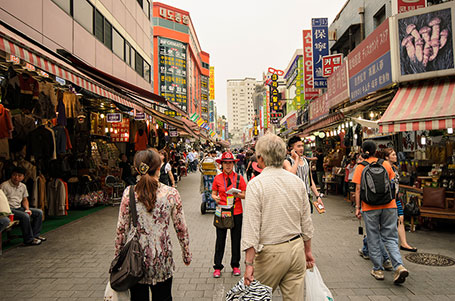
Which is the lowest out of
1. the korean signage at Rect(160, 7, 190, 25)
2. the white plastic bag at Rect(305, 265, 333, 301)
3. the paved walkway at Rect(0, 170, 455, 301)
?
the paved walkway at Rect(0, 170, 455, 301)

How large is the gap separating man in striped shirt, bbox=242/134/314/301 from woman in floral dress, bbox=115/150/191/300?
74 cm

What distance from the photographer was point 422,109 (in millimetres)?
7082

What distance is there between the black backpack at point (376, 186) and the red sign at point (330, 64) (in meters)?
11.2

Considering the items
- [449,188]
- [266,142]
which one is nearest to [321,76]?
[449,188]

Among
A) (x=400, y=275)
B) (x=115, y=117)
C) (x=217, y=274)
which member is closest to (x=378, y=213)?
(x=400, y=275)

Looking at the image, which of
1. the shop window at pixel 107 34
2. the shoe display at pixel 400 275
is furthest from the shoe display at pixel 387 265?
the shop window at pixel 107 34

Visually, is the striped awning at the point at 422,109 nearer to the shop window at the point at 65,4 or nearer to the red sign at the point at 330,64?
the red sign at the point at 330,64

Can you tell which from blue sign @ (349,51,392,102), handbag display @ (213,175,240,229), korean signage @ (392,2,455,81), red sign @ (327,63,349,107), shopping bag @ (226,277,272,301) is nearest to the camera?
shopping bag @ (226,277,272,301)

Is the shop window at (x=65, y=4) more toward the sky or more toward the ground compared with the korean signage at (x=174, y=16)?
more toward the ground

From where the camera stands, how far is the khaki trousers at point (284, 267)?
2635 mm

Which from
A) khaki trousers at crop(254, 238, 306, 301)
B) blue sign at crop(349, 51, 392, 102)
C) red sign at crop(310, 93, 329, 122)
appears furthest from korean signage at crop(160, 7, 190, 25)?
khaki trousers at crop(254, 238, 306, 301)

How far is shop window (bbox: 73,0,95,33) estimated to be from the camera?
11.0 meters

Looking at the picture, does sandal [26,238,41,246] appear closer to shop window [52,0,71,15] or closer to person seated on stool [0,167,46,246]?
person seated on stool [0,167,46,246]

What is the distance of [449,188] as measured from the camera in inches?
295
